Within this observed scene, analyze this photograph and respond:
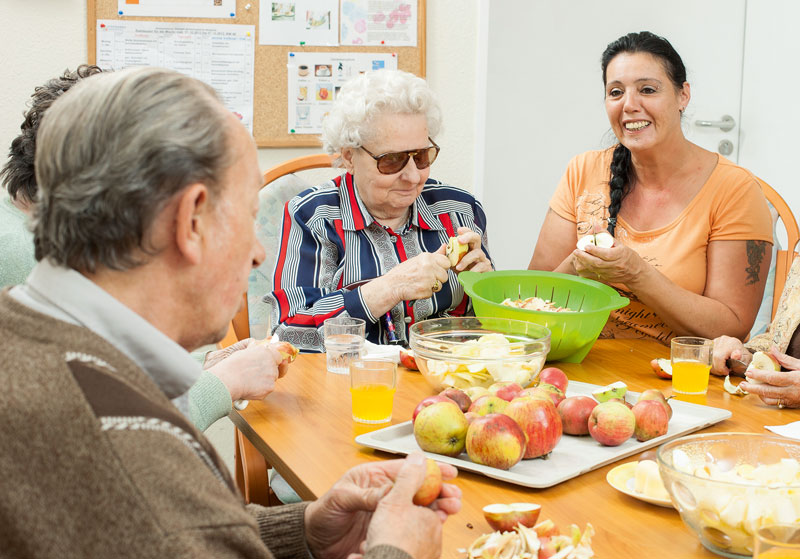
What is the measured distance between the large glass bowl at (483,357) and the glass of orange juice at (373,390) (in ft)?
0.50

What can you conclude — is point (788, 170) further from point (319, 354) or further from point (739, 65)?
point (319, 354)

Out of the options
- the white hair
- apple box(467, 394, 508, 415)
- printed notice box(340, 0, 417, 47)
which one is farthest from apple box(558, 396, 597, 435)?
printed notice box(340, 0, 417, 47)

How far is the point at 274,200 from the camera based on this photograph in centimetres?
249

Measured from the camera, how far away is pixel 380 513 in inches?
36.4

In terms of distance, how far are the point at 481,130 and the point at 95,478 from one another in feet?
8.46

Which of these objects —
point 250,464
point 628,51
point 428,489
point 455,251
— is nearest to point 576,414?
point 428,489

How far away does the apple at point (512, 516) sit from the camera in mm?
1015

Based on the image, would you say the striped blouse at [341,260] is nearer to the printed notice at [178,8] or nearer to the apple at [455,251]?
the apple at [455,251]

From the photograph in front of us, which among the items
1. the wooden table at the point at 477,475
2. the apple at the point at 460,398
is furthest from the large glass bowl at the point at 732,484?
the apple at the point at 460,398

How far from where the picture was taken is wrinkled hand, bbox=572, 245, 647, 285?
6.78ft

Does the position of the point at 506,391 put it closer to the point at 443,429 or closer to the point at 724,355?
the point at 443,429

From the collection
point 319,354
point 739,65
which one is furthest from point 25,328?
point 739,65

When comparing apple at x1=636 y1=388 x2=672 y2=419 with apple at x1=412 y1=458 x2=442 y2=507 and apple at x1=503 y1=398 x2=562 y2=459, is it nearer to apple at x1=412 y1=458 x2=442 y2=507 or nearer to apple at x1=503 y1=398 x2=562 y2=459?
apple at x1=503 y1=398 x2=562 y2=459

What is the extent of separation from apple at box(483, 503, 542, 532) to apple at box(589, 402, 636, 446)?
303 mm
